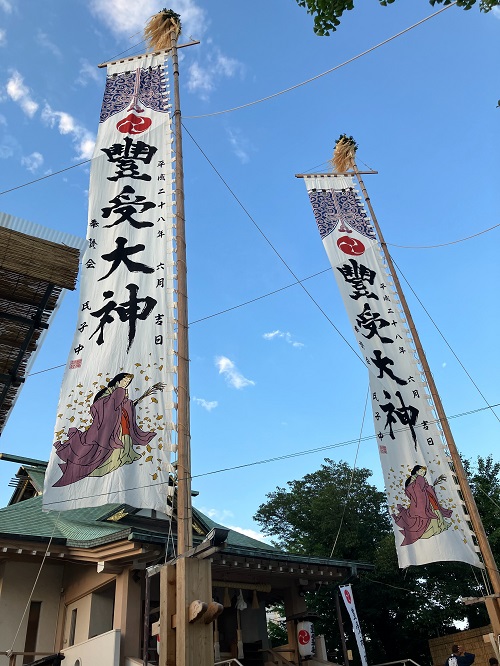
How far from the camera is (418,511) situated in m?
10.1

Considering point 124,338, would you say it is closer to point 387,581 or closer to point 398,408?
point 398,408

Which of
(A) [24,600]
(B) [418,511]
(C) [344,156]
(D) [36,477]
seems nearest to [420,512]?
(B) [418,511]

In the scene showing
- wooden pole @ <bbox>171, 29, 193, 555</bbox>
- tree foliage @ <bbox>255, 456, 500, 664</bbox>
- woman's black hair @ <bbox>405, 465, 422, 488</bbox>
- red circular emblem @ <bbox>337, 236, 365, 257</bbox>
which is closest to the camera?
wooden pole @ <bbox>171, 29, 193, 555</bbox>

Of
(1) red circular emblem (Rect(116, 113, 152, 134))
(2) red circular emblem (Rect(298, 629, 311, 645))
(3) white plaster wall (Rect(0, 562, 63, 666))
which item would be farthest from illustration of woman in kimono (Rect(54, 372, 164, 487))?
(2) red circular emblem (Rect(298, 629, 311, 645))

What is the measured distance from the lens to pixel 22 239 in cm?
599

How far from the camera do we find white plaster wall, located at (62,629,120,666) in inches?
396

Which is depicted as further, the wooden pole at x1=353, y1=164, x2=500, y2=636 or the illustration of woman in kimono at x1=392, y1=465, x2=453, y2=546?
the illustration of woman in kimono at x1=392, y1=465, x2=453, y2=546

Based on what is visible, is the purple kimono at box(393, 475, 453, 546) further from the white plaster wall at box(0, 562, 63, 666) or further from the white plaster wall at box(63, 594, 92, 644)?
the white plaster wall at box(0, 562, 63, 666)

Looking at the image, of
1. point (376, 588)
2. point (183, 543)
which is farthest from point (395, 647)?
point (183, 543)

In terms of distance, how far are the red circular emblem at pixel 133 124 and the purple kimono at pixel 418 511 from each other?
796 cm

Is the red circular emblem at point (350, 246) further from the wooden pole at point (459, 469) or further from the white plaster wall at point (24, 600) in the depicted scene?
the white plaster wall at point (24, 600)

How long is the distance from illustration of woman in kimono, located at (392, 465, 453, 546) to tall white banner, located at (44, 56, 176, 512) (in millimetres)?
5285

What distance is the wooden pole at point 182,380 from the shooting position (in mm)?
6490

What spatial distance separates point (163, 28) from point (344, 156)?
6.41 m
